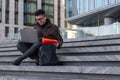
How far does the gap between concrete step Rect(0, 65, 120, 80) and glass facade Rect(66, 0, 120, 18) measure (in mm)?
22236

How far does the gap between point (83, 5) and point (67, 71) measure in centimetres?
2908

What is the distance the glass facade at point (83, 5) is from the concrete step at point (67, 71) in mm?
22236

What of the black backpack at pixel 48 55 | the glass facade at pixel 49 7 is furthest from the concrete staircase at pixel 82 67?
the glass facade at pixel 49 7

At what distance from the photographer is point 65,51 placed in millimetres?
8953

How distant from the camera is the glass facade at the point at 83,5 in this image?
31.8m

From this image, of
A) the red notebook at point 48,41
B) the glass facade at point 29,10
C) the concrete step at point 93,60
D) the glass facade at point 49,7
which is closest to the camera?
the concrete step at point 93,60

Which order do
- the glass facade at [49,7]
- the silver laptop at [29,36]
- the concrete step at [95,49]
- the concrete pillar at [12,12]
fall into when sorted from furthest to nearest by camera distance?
1. the glass facade at [49,7]
2. the concrete pillar at [12,12]
3. the silver laptop at [29,36]
4. the concrete step at [95,49]

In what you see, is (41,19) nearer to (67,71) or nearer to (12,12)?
(67,71)

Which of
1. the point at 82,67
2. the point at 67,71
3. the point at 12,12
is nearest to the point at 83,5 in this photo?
the point at 67,71

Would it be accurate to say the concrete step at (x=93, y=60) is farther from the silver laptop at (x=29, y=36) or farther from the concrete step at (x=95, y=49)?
the silver laptop at (x=29, y=36)

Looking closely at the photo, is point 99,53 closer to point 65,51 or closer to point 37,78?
point 65,51

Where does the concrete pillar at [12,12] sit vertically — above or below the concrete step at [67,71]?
above

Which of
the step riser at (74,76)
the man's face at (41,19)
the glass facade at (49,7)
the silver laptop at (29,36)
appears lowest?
the step riser at (74,76)

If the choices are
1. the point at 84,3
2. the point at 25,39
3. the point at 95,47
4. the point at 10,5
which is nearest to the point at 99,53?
the point at 95,47
